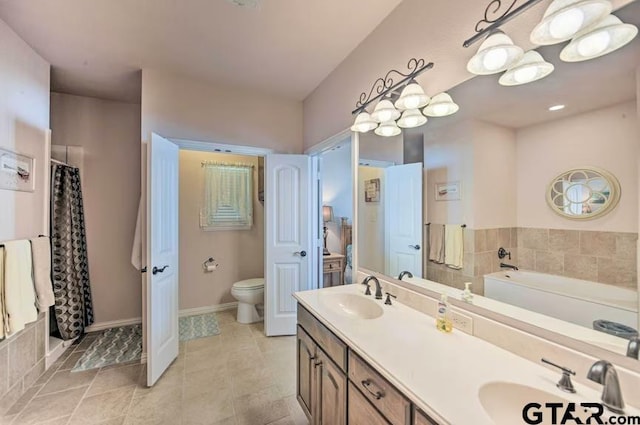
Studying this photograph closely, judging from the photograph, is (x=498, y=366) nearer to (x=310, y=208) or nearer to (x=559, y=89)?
(x=559, y=89)

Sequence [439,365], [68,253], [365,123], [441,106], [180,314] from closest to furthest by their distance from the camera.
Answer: [439,365]
[441,106]
[365,123]
[68,253]
[180,314]

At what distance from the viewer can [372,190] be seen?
2143mm

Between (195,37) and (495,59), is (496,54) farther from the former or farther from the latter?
(195,37)

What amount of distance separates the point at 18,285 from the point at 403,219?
271cm

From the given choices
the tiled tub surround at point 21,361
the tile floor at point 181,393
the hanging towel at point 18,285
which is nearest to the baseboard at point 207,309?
the tile floor at point 181,393

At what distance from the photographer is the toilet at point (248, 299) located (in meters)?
3.28

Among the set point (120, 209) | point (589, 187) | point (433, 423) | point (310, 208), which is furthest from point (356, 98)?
point (120, 209)

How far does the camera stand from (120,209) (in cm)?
322

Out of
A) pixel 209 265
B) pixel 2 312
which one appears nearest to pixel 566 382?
pixel 2 312

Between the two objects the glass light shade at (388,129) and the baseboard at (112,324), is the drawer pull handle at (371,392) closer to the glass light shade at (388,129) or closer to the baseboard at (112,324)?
the glass light shade at (388,129)

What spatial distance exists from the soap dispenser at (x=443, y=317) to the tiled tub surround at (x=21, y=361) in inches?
115

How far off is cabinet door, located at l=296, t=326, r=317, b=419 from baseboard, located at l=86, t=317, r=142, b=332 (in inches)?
105

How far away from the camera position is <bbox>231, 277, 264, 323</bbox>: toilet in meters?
3.28

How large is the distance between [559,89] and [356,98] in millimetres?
1408
